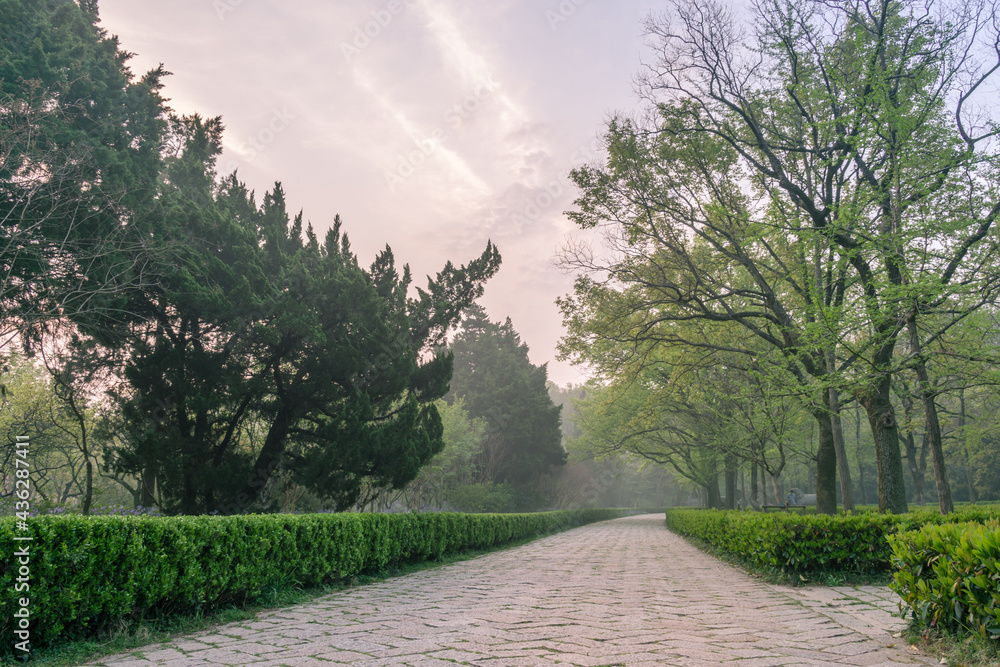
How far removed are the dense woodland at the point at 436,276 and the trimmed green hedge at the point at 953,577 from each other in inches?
177

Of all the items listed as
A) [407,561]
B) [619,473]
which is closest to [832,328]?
[407,561]

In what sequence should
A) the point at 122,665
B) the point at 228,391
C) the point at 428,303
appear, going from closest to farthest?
the point at 122,665, the point at 228,391, the point at 428,303

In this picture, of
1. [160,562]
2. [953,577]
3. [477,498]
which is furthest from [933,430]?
[477,498]

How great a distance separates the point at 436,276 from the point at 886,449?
11776mm

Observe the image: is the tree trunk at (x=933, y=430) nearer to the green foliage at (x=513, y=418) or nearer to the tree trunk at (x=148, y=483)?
the tree trunk at (x=148, y=483)

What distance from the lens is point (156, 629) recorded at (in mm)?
4918

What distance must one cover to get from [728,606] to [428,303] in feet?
38.1

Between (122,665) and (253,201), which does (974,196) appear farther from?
(253,201)

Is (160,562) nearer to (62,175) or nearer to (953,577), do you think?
(953,577)

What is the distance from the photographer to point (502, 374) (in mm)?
43406

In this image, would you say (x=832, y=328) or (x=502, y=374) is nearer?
(x=832, y=328)

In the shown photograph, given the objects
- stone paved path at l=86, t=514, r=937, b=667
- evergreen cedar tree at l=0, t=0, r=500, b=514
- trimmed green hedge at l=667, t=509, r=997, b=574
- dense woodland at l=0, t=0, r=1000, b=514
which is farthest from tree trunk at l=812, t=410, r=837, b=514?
evergreen cedar tree at l=0, t=0, r=500, b=514

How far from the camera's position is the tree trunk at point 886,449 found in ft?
34.4

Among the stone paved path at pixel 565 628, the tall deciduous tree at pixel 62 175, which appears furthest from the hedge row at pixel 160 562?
the tall deciduous tree at pixel 62 175
